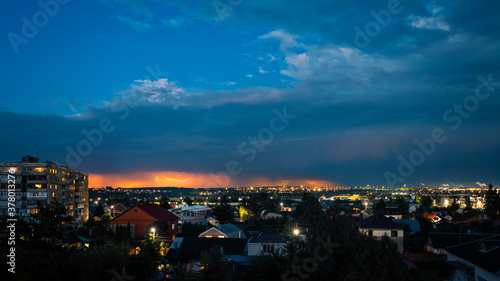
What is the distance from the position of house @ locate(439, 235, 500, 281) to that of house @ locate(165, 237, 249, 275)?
60.1 ft

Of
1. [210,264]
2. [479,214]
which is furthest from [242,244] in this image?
[479,214]

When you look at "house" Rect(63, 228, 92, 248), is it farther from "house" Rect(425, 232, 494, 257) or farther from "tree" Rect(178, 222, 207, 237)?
"house" Rect(425, 232, 494, 257)

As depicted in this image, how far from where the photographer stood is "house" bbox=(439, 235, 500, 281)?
2545cm

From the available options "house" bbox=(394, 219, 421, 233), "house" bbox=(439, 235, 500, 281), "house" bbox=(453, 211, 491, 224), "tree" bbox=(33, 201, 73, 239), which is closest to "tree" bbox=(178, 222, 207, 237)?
"tree" bbox=(33, 201, 73, 239)

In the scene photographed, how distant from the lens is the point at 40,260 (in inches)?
669

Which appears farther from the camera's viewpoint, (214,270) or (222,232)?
(222,232)

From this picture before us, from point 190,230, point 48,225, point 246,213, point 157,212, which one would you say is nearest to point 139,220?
point 157,212

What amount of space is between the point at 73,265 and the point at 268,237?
2494 centimetres

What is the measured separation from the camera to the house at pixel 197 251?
119 ft

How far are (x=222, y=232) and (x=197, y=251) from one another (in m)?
12.5

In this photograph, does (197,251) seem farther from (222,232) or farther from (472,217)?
(472,217)

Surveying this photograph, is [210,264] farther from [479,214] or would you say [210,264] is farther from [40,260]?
[479,214]

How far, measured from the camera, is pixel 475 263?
2752cm

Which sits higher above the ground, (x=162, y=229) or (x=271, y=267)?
(x=271, y=267)
